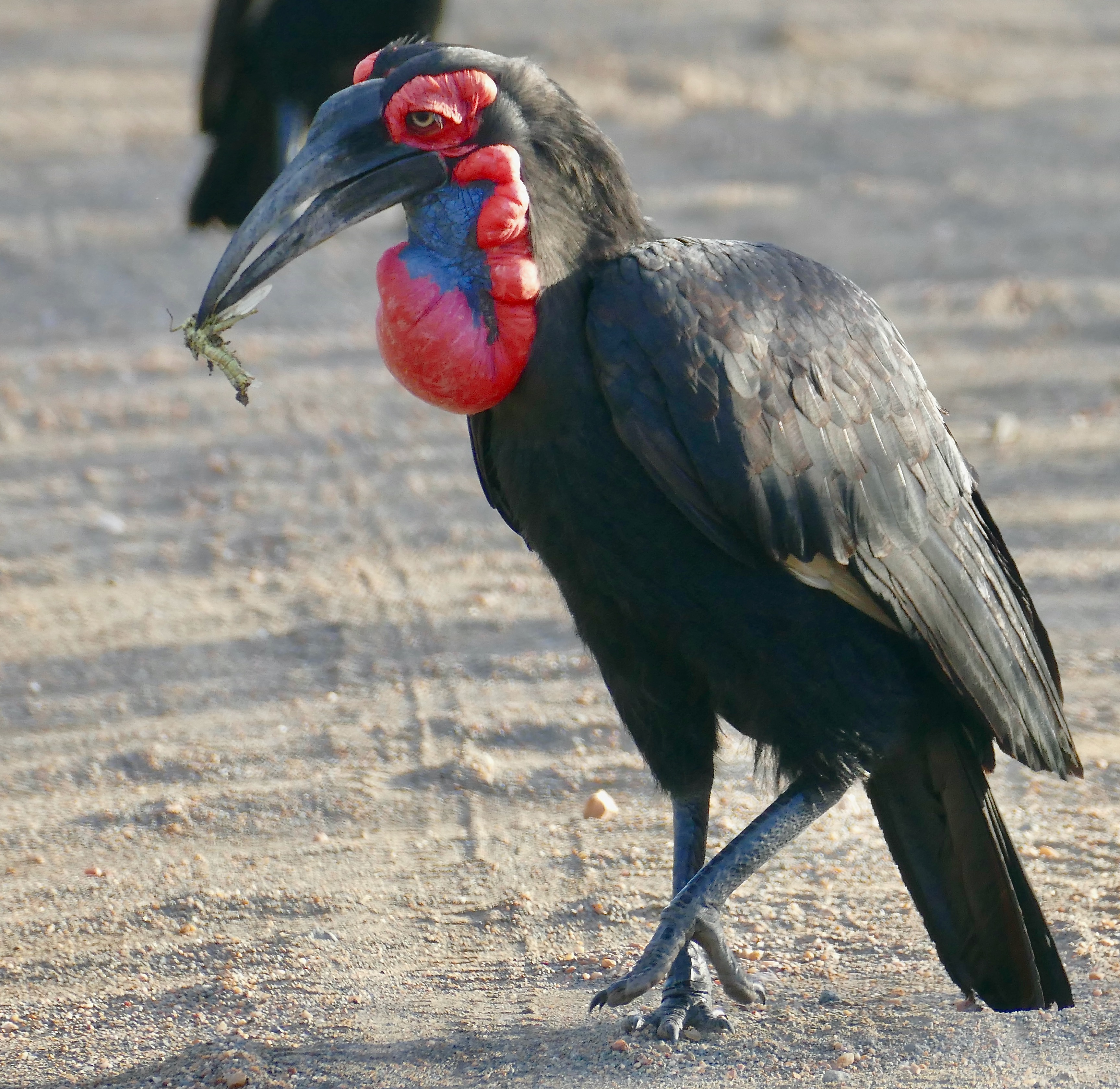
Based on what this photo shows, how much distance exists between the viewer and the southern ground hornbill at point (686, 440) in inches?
98.0

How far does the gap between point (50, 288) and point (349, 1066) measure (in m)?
5.26

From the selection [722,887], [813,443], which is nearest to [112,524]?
[722,887]

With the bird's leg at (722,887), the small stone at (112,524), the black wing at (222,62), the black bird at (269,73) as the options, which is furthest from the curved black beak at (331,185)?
the black wing at (222,62)

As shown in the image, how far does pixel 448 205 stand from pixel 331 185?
0.65ft

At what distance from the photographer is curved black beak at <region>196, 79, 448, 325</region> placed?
2510 mm

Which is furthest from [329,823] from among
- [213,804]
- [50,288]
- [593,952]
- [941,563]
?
[50,288]

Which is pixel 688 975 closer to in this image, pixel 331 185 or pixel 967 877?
pixel 967 877

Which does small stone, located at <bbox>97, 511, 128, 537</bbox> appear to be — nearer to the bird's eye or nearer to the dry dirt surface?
the dry dirt surface

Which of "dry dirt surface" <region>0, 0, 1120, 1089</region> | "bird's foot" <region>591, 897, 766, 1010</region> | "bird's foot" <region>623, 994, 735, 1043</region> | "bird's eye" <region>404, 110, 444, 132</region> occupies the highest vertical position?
"bird's eye" <region>404, 110, 444, 132</region>

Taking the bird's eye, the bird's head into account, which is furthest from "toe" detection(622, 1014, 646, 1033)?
the bird's eye

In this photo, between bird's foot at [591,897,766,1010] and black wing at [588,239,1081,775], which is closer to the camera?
black wing at [588,239,1081,775]

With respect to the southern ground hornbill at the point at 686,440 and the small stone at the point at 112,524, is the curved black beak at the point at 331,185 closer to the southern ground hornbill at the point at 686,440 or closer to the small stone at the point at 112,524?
the southern ground hornbill at the point at 686,440

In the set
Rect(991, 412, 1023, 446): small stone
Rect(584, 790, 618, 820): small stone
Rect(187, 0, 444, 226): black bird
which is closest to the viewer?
Rect(584, 790, 618, 820): small stone

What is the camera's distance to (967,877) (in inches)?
112
